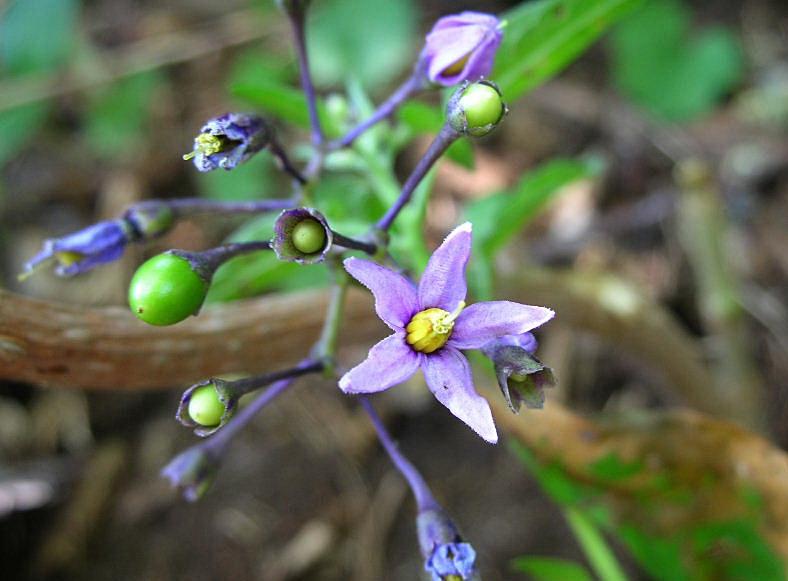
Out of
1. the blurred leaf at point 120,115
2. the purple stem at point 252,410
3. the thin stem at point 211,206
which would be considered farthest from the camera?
the blurred leaf at point 120,115

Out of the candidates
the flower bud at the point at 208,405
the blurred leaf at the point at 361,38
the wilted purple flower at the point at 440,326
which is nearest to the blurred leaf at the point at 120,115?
the blurred leaf at the point at 361,38

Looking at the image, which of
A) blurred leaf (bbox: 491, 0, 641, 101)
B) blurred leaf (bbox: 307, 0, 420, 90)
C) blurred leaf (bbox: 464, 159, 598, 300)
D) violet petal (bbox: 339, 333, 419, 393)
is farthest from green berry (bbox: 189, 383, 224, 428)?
blurred leaf (bbox: 307, 0, 420, 90)

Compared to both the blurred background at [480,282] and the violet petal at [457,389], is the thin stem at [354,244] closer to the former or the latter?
the violet petal at [457,389]

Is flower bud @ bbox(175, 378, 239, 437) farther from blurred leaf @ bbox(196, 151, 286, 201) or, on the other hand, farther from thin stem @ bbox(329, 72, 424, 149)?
blurred leaf @ bbox(196, 151, 286, 201)

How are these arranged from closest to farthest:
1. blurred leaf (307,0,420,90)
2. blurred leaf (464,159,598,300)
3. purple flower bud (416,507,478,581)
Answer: purple flower bud (416,507,478,581)
blurred leaf (464,159,598,300)
blurred leaf (307,0,420,90)

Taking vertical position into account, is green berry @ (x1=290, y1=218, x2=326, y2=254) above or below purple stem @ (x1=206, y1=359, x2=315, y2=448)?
above

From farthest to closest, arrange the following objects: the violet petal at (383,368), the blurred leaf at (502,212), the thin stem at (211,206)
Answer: the blurred leaf at (502,212), the thin stem at (211,206), the violet petal at (383,368)
